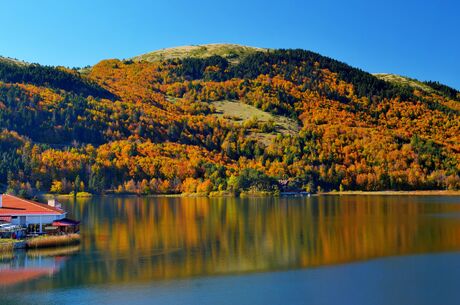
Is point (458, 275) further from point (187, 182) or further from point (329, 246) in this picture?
point (187, 182)

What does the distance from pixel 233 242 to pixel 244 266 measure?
13.8 m

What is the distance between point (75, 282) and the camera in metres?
43.2

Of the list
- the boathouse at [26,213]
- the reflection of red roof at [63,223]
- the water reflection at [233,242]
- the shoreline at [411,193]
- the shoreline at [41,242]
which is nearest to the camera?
the water reflection at [233,242]

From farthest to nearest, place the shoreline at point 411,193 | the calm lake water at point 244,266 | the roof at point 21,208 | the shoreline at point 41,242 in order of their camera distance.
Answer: the shoreline at point 411,193
the roof at point 21,208
the shoreline at point 41,242
the calm lake water at point 244,266

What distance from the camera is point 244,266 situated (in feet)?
162

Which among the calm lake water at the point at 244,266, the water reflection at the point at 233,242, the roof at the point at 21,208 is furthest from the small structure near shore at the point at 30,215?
the calm lake water at the point at 244,266

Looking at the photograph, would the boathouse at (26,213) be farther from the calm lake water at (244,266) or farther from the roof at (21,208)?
the calm lake water at (244,266)

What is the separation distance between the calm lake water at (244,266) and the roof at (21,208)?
528 centimetres

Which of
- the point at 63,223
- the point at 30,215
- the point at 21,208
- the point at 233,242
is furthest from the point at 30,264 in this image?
the point at 233,242

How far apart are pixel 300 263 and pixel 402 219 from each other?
43009 mm

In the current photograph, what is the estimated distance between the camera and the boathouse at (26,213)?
60.9 m

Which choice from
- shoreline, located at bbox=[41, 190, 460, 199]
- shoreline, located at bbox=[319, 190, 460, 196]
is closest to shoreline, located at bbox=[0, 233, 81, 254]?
shoreline, located at bbox=[41, 190, 460, 199]

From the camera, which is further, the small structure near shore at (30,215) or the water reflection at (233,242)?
the small structure near shore at (30,215)

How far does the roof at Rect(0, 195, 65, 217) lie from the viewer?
61306mm
